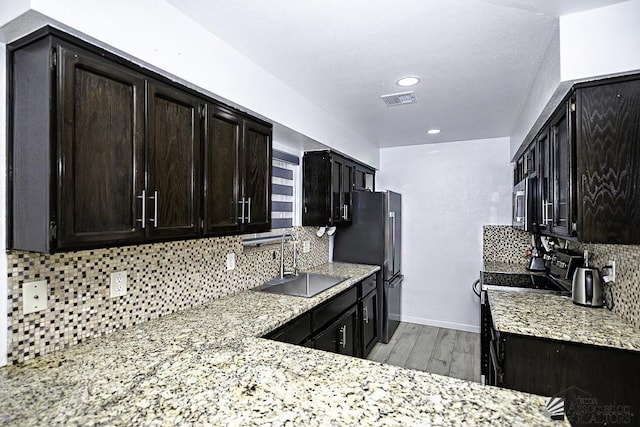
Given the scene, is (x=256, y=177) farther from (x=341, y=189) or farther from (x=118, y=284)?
(x=341, y=189)

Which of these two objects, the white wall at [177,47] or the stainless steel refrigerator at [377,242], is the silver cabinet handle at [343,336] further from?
the white wall at [177,47]

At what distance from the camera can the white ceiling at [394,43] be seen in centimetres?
170

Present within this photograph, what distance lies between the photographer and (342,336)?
9.91 ft

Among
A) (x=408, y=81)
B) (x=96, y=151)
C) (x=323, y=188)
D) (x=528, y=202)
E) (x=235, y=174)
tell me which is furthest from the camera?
(x=323, y=188)

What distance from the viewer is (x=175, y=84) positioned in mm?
1739

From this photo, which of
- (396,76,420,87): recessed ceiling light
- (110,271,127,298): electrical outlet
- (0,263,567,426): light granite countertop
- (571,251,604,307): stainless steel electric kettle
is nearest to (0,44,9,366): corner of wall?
(0,263,567,426): light granite countertop

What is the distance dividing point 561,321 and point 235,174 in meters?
2.13

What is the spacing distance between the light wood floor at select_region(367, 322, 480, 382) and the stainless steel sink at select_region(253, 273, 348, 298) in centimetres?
108

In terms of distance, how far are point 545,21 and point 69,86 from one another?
2.19 m

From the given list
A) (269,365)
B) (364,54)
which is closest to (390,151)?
(364,54)

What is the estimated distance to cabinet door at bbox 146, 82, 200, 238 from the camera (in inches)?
63.4

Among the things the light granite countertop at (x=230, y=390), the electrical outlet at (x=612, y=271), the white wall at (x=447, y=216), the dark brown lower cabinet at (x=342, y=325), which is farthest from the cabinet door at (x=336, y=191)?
the electrical outlet at (x=612, y=271)

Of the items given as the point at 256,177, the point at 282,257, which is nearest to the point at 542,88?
the point at 256,177

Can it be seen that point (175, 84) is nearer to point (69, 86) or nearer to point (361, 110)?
point (69, 86)
